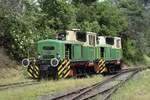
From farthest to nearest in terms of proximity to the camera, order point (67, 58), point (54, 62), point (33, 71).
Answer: point (67, 58) → point (33, 71) → point (54, 62)

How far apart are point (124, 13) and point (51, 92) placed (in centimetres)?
4652

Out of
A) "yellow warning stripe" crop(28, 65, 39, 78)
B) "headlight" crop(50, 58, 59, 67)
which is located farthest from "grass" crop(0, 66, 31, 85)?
"headlight" crop(50, 58, 59, 67)

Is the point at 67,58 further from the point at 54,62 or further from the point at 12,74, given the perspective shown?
the point at 12,74

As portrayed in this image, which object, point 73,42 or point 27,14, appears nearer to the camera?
point 73,42

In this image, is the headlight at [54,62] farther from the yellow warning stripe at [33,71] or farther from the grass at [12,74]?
the grass at [12,74]

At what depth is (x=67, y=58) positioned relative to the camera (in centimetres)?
2002

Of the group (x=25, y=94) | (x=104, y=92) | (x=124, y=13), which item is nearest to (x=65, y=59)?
(x=104, y=92)

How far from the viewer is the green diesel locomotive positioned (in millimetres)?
19062

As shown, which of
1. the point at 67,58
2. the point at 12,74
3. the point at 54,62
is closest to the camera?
the point at 54,62

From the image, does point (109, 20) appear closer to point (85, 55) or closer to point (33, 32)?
point (33, 32)

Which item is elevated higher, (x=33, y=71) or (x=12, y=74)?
(x=33, y=71)

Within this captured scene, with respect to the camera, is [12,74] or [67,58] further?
[12,74]

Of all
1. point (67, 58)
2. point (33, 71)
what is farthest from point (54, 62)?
point (67, 58)

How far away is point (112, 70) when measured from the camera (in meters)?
29.4
